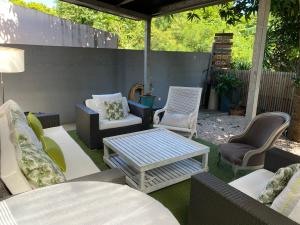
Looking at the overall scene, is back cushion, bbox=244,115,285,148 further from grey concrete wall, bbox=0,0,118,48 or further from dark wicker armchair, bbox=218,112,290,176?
grey concrete wall, bbox=0,0,118,48

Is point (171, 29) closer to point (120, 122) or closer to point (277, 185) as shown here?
point (120, 122)

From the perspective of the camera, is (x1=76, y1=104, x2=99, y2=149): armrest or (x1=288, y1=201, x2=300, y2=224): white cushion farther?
(x1=76, y1=104, x2=99, y2=149): armrest

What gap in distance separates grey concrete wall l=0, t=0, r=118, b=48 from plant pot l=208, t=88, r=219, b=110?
3.65m

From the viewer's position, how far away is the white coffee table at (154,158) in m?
2.46

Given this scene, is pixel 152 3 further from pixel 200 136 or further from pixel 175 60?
pixel 200 136

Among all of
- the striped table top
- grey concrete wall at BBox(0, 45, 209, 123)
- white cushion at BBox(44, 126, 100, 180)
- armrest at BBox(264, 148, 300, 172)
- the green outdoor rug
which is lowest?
the green outdoor rug

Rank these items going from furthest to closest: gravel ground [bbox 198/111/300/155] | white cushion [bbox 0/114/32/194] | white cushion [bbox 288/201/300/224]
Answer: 1. gravel ground [bbox 198/111/300/155]
2. white cushion [bbox 0/114/32/194]
3. white cushion [bbox 288/201/300/224]

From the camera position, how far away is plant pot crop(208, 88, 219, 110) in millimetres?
6497

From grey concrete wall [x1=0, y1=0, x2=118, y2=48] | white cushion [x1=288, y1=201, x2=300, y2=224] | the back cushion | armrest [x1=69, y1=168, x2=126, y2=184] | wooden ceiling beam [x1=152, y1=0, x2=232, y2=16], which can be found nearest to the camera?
white cushion [x1=288, y1=201, x2=300, y2=224]

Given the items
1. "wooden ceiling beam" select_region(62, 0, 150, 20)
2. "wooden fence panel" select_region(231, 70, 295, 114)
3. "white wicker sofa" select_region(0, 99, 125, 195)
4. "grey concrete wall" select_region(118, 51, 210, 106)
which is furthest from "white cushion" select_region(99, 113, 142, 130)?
"wooden fence panel" select_region(231, 70, 295, 114)

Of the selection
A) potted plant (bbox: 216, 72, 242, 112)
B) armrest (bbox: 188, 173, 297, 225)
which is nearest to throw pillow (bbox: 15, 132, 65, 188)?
armrest (bbox: 188, 173, 297, 225)

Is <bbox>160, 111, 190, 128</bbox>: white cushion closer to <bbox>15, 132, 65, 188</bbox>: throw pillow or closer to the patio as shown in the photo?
the patio

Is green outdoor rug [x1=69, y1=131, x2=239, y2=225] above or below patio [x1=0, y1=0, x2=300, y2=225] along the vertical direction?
below

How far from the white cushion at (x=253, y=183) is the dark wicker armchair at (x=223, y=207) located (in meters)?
0.41
